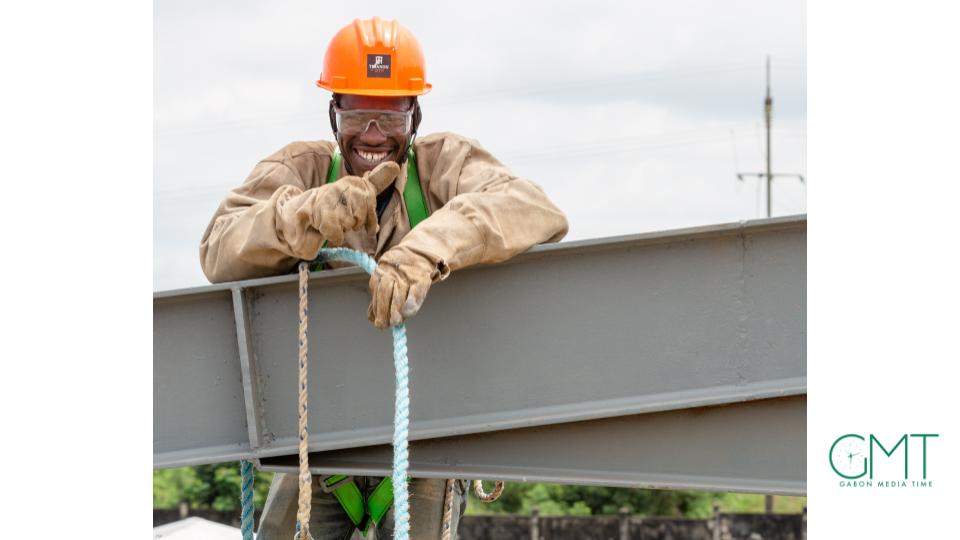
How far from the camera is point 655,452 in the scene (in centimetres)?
480

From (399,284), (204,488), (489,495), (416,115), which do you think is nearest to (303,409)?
(399,284)

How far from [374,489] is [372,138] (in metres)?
1.57

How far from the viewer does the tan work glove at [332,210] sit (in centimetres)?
452

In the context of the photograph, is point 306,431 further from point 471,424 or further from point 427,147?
point 427,147

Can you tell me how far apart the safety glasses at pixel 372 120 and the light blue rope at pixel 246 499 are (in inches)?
58.9

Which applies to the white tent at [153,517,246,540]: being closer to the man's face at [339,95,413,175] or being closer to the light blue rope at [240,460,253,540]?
the light blue rope at [240,460,253,540]

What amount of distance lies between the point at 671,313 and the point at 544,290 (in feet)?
1.63

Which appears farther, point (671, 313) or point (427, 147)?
point (427, 147)

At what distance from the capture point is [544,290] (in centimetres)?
479

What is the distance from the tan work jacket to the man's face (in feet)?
0.50

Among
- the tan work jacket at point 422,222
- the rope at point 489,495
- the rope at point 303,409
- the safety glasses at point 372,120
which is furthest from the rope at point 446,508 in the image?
the safety glasses at point 372,120

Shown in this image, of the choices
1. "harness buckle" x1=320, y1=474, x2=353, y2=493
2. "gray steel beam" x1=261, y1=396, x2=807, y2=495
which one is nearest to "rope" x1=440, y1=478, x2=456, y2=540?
"harness buckle" x1=320, y1=474, x2=353, y2=493

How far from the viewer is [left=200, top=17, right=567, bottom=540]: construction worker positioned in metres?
4.53

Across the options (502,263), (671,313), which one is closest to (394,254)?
(502,263)
